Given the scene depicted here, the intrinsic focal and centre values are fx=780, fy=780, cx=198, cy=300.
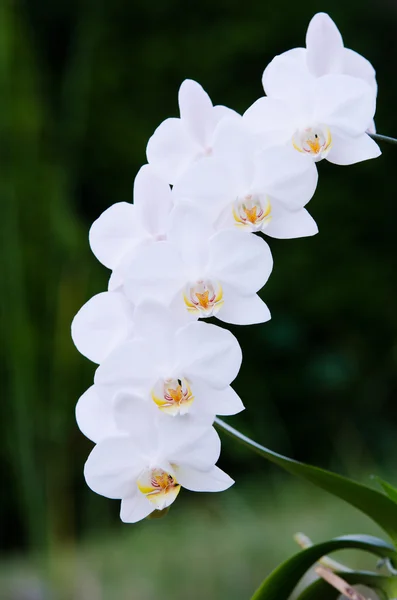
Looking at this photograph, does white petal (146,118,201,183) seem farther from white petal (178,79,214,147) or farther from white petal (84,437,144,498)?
white petal (84,437,144,498)

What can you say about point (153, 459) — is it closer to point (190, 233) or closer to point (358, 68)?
point (190, 233)

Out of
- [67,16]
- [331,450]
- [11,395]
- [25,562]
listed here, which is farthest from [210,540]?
[67,16]

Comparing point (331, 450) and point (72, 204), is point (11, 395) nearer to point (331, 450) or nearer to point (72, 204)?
point (72, 204)

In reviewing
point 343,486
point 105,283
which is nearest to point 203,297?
point 343,486

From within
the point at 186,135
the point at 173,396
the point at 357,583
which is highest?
the point at 186,135

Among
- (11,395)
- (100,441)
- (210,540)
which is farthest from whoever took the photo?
(11,395)

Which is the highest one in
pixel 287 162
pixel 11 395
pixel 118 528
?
pixel 287 162

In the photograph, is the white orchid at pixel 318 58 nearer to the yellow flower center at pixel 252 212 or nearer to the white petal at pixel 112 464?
the yellow flower center at pixel 252 212

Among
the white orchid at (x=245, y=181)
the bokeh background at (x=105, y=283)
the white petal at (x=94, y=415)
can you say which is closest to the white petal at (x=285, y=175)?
the white orchid at (x=245, y=181)
